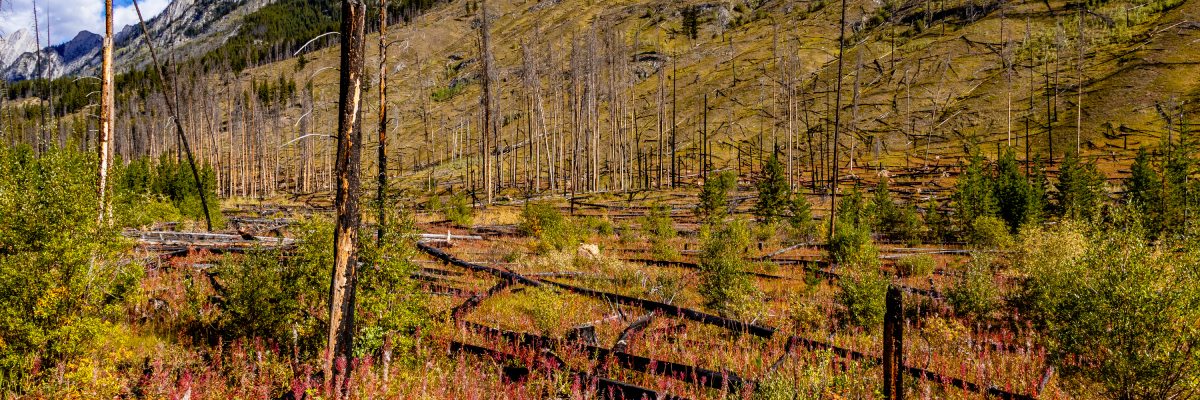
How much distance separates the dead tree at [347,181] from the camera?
5.03m

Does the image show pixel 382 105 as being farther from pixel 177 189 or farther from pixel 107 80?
pixel 177 189

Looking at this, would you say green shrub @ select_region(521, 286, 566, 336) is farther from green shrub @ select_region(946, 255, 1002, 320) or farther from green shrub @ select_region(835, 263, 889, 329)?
green shrub @ select_region(946, 255, 1002, 320)

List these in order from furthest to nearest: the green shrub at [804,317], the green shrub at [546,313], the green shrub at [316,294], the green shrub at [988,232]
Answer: the green shrub at [988,232] < the green shrub at [804,317] < the green shrub at [546,313] < the green shrub at [316,294]

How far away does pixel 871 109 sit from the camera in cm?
7500

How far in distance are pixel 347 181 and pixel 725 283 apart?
688 cm

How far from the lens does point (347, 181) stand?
5.12 m

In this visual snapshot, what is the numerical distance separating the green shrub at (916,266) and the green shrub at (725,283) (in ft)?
24.9

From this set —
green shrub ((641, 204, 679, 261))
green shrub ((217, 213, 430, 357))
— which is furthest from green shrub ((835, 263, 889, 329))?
green shrub ((641, 204, 679, 261))

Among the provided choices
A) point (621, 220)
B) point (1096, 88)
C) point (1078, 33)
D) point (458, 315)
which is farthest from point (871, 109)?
point (458, 315)

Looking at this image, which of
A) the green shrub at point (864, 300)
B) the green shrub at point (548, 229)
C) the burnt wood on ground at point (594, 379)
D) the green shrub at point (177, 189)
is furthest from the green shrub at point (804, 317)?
the green shrub at point (177, 189)

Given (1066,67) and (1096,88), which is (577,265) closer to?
(1096,88)

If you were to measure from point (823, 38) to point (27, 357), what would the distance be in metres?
110

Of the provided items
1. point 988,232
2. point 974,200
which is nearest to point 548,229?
point 988,232

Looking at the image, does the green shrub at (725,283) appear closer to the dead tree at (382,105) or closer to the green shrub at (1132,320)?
the green shrub at (1132,320)
